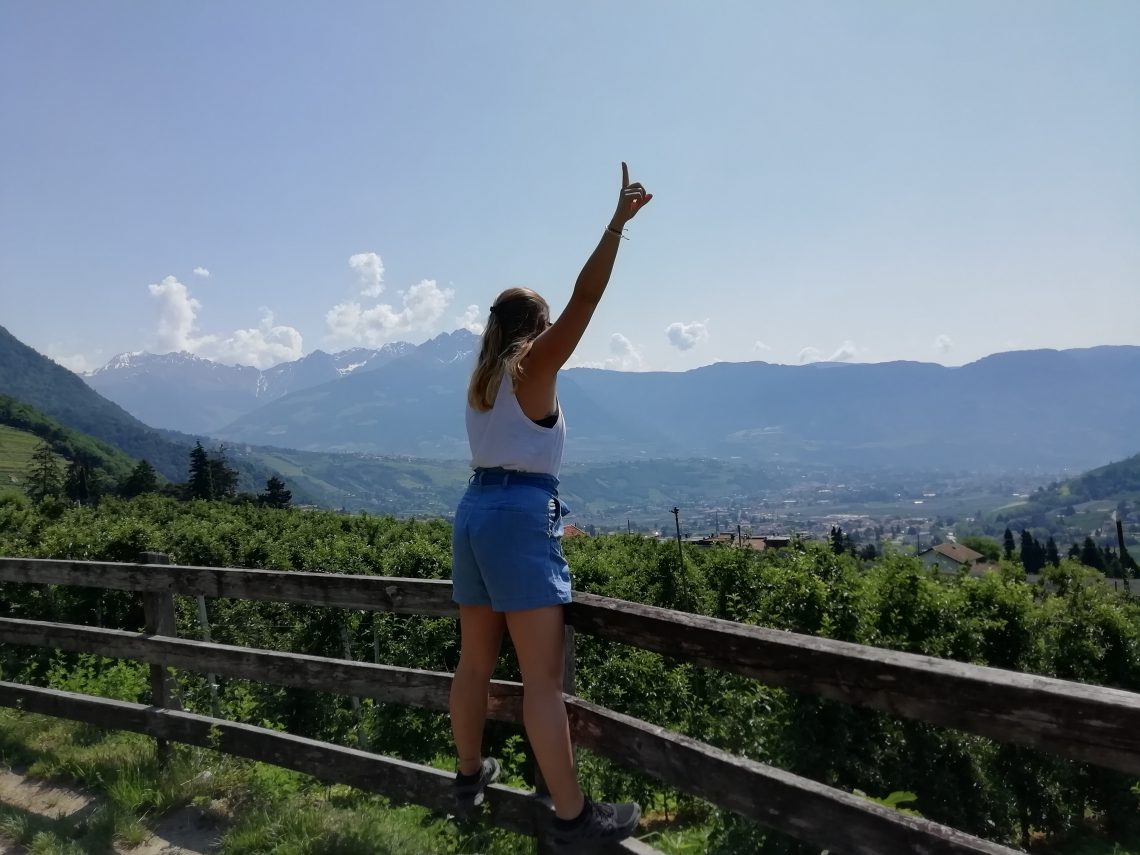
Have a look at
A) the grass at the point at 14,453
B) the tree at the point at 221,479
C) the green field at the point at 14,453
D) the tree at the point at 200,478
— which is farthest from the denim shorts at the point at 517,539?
the grass at the point at 14,453

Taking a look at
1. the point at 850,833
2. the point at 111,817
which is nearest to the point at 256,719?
the point at 111,817

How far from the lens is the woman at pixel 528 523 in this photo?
103 inches

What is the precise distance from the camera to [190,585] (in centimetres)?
420

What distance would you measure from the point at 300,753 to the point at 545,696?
184 cm

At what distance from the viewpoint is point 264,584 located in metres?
3.95

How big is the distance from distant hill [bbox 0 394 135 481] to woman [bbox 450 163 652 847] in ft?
445

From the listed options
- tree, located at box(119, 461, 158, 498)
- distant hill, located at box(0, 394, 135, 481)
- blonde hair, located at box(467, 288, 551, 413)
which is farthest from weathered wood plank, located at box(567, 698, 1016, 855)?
distant hill, located at box(0, 394, 135, 481)

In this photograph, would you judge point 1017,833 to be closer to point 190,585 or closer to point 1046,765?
point 1046,765

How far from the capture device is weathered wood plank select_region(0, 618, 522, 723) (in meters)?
3.38

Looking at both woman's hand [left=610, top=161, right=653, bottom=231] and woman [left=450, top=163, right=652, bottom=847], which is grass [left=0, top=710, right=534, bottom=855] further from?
woman's hand [left=610, top=161, right=653, bottom=231]

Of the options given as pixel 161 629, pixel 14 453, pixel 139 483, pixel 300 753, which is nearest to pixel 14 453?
pixel 14 453

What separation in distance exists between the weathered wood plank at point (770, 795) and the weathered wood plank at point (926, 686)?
10.7 inches

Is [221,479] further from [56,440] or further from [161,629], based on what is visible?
[161,629]

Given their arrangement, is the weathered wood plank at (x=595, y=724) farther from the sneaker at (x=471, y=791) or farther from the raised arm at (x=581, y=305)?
the raised arm at (x=581, y=305)
